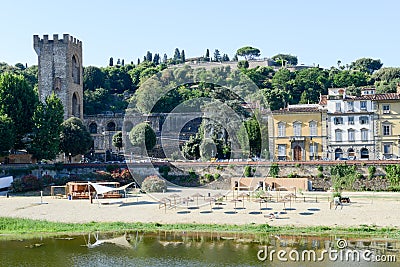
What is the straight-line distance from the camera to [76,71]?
7031 cm

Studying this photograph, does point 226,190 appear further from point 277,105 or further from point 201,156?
point 277,105

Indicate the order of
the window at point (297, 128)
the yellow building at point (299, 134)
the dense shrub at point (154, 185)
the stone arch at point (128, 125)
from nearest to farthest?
the dense shrub at point (154, 185)
the yellow building at point (299, 134)
the window at point (297, 128)
the stone arch at point (128, 125)

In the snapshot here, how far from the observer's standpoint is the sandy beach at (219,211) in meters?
31.3

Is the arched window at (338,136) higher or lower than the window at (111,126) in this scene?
lower

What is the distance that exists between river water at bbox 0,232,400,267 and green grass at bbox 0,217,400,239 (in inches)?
38.4

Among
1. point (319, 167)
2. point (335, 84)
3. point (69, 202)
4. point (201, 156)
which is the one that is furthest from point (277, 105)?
point (69, 202)

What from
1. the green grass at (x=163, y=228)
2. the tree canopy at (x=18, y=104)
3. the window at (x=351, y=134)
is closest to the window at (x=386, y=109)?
the window at (x=351, y=134)

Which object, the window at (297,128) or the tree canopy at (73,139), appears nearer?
the window at (297,128)

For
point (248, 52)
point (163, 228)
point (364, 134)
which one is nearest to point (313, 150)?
point (364, 134)

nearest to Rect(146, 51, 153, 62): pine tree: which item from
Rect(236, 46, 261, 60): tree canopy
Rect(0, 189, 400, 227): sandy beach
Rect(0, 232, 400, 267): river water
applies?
Rect(236, 46, 261, 60): tree canopy

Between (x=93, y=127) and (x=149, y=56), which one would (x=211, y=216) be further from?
(x=149, y=56)

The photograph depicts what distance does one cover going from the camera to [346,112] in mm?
51594

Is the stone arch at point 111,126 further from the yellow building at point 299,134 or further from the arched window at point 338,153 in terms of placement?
the arched window at point 338,153

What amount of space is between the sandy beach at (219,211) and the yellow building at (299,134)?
11119mm
